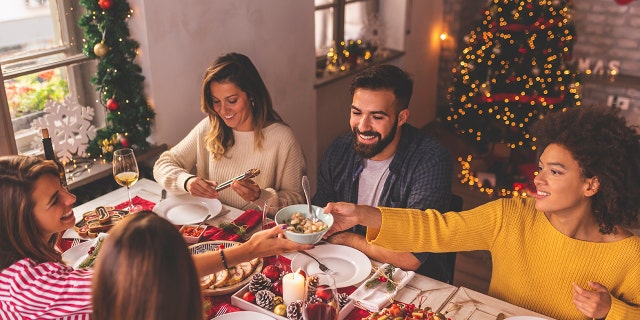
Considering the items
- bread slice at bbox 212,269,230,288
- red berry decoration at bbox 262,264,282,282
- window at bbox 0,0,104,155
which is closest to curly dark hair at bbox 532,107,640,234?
red berry decoration at bbox 262,264,282,282

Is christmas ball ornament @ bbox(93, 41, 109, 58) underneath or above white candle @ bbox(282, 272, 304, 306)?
above

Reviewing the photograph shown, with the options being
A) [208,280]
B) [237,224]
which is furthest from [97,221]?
[208,280]

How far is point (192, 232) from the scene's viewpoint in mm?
2088

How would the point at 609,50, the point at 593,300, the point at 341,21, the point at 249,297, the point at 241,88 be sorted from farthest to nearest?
1. the point at 609,50
2. the point at 341,21
3. the point at 241,88
4. the point at 249,297
5. the point at 593,300

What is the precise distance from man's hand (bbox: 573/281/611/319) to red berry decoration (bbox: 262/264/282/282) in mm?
836

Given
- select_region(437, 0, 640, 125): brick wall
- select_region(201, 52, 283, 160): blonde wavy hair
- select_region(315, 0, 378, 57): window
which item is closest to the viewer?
select_region(201, 52, 283, 160): blonde wavy hair

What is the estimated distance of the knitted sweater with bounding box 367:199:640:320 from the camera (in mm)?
1649

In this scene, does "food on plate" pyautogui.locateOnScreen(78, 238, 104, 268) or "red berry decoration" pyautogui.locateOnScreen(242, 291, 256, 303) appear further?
"food on plate" pyautogui.locateOnScreen(78, 238, 104, 268)

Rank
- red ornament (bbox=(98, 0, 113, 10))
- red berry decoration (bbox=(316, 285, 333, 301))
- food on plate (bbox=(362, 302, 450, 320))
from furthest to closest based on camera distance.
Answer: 1. red ornament (bbox=(98, 0, 113, 10))
2. food on plate (bbox=(362, 302, 450, 320))
3. red berry decoration (bbox=(316, 285, 333, 301))

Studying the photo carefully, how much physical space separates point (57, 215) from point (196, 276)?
1.89ft

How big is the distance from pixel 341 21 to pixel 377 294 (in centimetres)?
295

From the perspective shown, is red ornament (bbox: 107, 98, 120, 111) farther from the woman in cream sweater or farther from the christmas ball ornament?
the woman in cream sweater

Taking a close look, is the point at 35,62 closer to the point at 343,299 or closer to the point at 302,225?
the point at 302,225

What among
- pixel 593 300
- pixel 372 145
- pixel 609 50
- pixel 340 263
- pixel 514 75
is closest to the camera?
pixel 593 300
